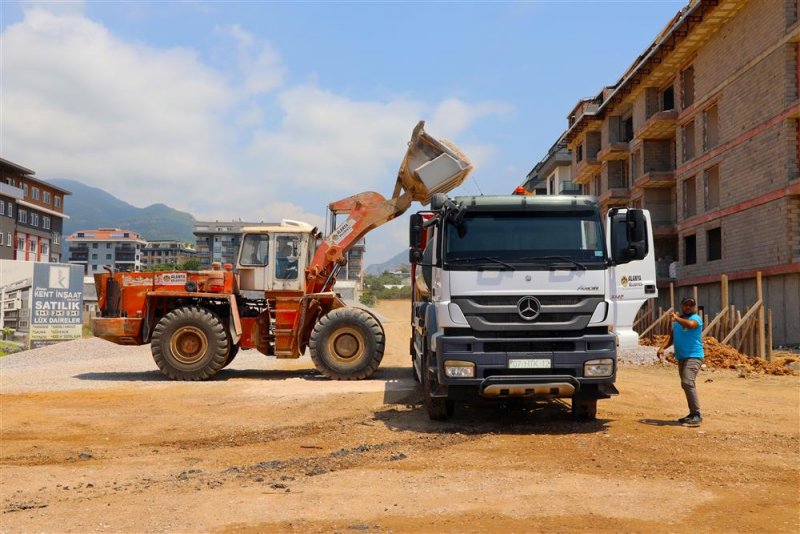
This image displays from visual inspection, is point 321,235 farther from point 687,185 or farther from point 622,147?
point 622,147

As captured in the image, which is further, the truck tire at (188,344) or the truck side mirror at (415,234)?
→ the truck tire at (188,344)

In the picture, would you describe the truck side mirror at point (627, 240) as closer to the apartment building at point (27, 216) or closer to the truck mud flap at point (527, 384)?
the truck mud flap at point (527, 384)

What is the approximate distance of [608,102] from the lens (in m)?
46.0

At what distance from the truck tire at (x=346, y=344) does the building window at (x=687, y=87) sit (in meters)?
28.0

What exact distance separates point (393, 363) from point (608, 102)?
3074 cm

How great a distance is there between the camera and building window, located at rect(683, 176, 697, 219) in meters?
37.8

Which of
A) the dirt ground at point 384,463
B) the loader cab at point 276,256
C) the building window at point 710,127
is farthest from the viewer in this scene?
the building window at point 710,127

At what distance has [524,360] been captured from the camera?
9.38 metres

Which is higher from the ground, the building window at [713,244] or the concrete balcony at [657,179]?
the concrete balcony at [657,179]

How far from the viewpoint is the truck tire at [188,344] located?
645 inches

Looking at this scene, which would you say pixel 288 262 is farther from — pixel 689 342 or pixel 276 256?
pixel 689 342

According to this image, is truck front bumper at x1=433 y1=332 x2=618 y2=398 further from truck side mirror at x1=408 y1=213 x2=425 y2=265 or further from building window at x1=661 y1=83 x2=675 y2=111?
building window at x1=661 y1=83 x2=675 y2=111

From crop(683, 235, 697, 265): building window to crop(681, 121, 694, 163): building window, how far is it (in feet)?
13.5

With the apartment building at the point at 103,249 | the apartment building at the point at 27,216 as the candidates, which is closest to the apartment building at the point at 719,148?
the apartment building at the point at 27,216
